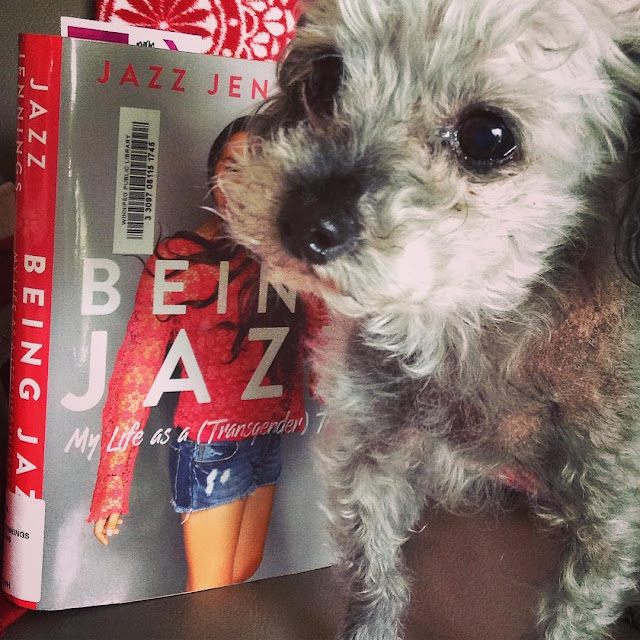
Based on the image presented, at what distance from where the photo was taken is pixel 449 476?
62 centimetres

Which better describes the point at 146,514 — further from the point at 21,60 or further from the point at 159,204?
the point at 21,60

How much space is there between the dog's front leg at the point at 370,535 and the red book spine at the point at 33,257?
0.94 feet

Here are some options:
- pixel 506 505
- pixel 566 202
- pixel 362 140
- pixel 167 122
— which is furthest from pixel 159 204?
pixel 506 505

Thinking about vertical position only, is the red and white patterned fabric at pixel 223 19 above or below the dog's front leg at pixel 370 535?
above

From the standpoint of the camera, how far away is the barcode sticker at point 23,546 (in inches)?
23.9

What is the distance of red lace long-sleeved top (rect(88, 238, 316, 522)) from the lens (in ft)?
2.00

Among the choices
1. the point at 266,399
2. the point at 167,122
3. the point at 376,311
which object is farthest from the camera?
the point at 266,399

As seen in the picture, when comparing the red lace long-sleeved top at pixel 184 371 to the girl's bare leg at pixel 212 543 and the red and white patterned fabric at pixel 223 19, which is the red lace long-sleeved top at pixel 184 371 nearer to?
the girl's bare leg at pixel 212 543

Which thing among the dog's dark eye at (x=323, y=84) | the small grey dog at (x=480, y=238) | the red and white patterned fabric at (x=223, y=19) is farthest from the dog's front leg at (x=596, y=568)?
the red and white patterned fabric at (x=223, y=19)

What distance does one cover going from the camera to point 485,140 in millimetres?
472

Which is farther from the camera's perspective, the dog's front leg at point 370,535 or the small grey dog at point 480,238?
the dog's front leg at point 370,535

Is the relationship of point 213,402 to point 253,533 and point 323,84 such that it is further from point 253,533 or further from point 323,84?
point 323,84

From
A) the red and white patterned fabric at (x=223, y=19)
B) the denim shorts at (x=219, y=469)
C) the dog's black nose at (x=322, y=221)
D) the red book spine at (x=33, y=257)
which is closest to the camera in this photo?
the dog's black nose at (x=322, y=221)

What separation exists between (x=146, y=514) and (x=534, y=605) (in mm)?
383
